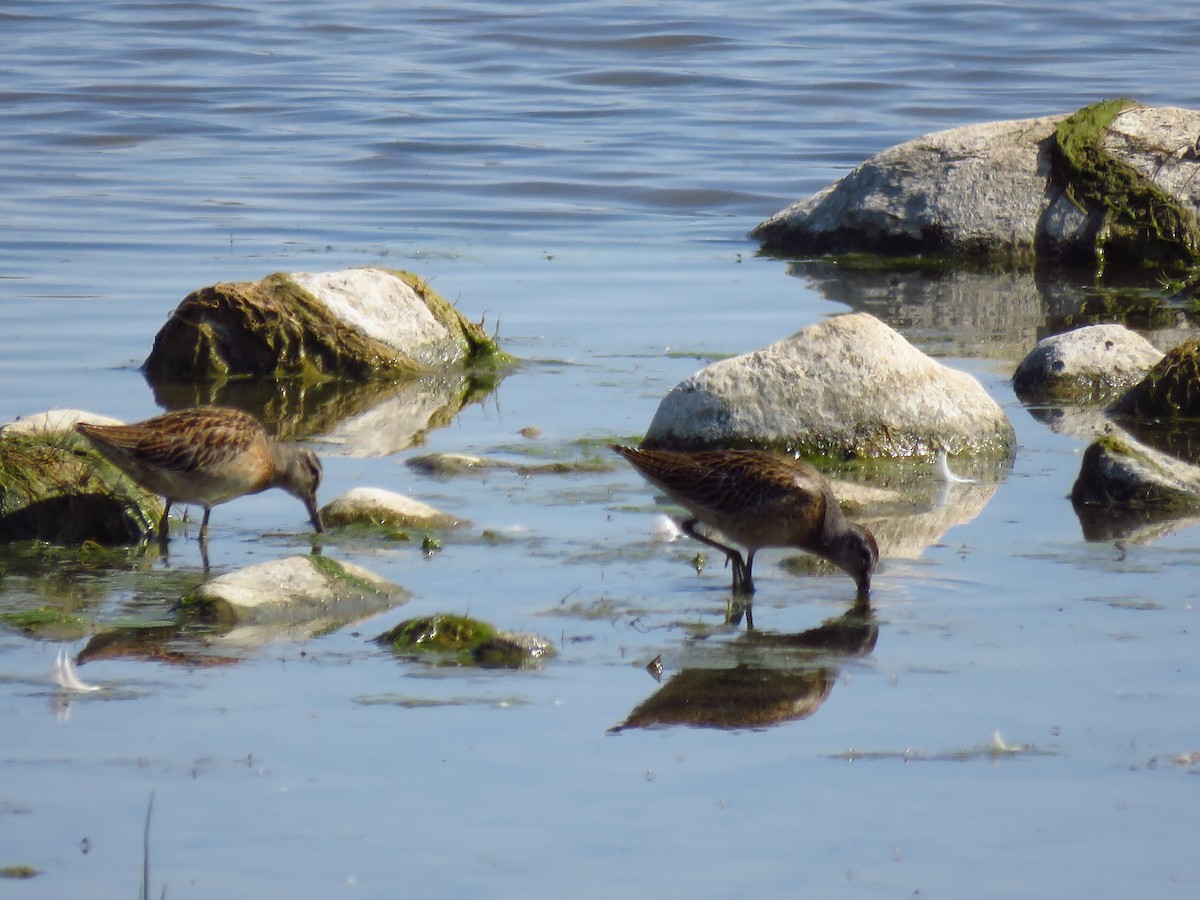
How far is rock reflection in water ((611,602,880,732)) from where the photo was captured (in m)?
6.29

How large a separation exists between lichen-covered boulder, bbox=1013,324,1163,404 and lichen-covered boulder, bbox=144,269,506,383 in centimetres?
350

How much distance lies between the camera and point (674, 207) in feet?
67.1

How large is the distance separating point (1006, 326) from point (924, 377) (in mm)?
4368

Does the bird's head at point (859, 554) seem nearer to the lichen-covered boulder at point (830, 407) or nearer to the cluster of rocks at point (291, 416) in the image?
the cluster of rocks at point (291, 416)

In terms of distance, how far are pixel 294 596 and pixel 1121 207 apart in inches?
469

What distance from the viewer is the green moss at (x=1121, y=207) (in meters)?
17.3

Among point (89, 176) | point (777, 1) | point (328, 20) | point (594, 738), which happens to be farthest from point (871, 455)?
point (777, 1)

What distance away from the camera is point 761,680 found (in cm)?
670

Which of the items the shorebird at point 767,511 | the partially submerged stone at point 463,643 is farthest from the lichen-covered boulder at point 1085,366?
the partially submerged stone at point 463,643

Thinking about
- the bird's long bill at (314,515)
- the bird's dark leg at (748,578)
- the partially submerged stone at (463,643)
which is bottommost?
the bird's long bill at (314,515)

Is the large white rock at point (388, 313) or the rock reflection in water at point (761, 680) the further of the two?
the large white rock at point (388, 313)

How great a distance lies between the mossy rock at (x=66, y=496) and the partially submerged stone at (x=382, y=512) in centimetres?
86

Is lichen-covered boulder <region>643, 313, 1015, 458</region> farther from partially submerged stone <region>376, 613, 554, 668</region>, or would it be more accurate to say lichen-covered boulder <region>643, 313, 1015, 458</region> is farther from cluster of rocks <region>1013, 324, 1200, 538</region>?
partially submerged stone <region>376, 613, 554, 668</region>

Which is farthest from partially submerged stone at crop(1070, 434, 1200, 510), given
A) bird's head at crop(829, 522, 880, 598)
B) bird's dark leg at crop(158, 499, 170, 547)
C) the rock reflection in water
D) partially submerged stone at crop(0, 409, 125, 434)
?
partially submerged stone at crop(0, 409, 125, 434)
